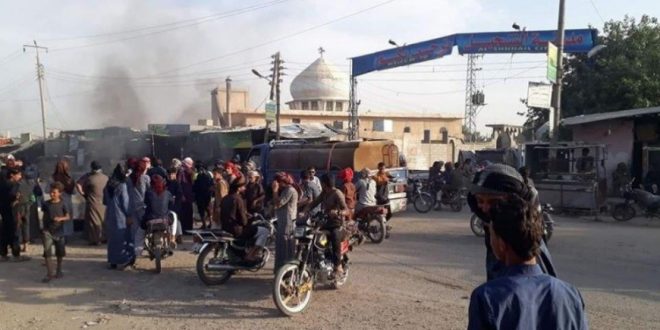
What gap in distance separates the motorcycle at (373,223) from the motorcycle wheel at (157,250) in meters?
4.01

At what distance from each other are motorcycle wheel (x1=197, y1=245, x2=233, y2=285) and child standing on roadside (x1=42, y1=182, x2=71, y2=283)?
1.98 m

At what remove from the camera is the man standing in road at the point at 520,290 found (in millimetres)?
1807

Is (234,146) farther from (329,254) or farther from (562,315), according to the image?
(562,315)

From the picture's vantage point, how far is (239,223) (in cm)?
782

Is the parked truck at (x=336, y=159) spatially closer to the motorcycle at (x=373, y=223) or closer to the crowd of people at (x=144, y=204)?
the motorcycle at (x=373, y=223)

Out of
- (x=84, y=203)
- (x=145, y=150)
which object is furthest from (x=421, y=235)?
(x=145, y=150)

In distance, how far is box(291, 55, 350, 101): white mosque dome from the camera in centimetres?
5688

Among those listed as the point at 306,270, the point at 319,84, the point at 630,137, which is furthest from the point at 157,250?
the point at 319,84

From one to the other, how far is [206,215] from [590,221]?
31.1 ft

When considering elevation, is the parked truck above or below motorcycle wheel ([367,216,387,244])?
above

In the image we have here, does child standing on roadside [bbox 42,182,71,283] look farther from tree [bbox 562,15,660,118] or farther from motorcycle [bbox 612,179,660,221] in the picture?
tree [bbox 562,15,660,118]

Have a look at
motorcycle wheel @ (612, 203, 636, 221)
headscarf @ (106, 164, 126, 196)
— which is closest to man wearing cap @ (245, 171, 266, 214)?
headscarf @ (106, 164, 126, 196)

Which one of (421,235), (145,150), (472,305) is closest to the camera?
(472,305)

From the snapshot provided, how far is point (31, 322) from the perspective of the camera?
241 inches
